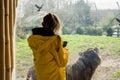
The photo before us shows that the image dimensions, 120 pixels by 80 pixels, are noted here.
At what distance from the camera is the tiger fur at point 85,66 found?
Result: 7.20 ft

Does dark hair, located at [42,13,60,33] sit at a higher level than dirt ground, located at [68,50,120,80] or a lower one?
higher

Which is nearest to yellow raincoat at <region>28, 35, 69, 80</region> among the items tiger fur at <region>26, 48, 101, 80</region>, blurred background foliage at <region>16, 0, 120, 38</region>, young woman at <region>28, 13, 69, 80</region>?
young woman at <region>28, 13, 69, 80</region>

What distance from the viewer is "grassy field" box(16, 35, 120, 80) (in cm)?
222

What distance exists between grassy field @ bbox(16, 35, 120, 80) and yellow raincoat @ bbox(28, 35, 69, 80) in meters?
0.37

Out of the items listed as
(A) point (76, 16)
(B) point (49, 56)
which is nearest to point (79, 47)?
(A) point (76, 16)

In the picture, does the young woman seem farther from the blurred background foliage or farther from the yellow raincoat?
the blurred background foliage

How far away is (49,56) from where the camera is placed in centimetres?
190

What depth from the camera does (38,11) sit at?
2.34 m

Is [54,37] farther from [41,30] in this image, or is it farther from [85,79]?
[85,79]

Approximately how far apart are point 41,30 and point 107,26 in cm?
66

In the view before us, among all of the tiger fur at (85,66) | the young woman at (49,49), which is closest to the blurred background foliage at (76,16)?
the tiger fur at (85,66)

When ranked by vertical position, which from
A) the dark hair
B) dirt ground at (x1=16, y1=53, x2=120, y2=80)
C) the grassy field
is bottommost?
dirt ground at (x1=16, y1=53, x2=120, y2=80)

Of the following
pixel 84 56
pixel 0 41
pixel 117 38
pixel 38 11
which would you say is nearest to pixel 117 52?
pixel 117 38

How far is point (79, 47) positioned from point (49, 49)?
460 mm
